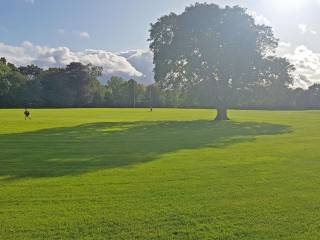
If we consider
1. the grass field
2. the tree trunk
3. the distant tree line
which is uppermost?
the distant tree line

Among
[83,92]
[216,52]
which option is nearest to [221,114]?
[216,52]

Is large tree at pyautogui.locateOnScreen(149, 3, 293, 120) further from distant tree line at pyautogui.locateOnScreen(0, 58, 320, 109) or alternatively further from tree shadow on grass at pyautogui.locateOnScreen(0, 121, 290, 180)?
distant tree line at pyautogui.locateOnScreen(0, 58, 320, 109)

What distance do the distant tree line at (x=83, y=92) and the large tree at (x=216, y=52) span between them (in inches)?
2271

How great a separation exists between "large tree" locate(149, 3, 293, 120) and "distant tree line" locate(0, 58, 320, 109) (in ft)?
189

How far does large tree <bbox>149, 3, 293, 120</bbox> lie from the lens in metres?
45.5

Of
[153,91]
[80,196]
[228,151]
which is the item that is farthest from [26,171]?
Result: [153,91]

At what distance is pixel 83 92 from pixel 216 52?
285 ft

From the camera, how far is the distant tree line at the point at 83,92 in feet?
376

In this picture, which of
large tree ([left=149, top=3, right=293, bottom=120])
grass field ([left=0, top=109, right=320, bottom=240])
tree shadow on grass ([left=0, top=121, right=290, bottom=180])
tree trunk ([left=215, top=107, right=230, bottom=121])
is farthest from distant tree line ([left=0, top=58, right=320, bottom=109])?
grass field ([left=0, top=109, right=320, bottom=240])

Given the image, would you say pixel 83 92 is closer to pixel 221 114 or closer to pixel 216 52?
pixel 221 114

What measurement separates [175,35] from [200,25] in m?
3.08

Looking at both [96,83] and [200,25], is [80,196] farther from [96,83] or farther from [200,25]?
[96,83]

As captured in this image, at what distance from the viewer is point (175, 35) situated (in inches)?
1849

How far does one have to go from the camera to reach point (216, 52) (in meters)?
45.2
